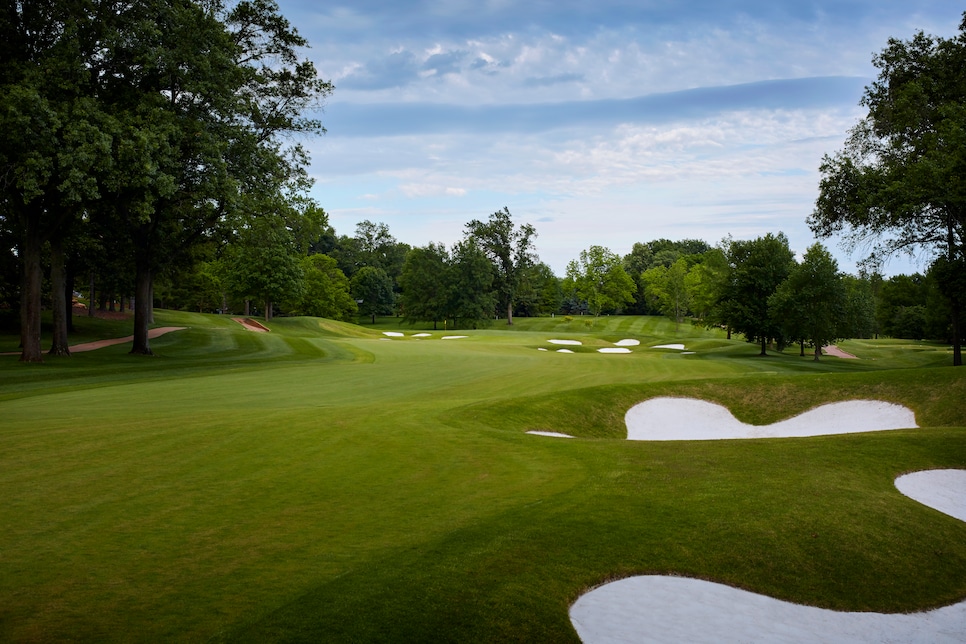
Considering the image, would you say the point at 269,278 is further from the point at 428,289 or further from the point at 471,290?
the point at 471,290

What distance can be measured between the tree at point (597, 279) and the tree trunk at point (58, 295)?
2956 inches

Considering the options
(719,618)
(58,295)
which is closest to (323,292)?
(58,295)

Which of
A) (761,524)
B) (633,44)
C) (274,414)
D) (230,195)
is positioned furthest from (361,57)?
(761,524)

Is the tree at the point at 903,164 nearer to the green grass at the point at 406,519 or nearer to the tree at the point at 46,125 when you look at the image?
the green grass at the point at 406,519

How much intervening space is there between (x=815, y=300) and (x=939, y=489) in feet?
103

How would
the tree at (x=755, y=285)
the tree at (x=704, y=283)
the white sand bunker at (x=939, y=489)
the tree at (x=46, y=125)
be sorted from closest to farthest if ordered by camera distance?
the white sand bunker at (x=939, y=489) < the tree at (x=46, y=125) < the tree at (x=755, y=285) < the tree at (x=704, y=283)

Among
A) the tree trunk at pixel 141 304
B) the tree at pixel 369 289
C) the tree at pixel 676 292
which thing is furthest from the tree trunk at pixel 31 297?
the tree at pixel 369 289

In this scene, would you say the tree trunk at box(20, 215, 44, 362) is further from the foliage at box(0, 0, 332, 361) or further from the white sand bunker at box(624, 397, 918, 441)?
the white sand bunker at box(624, 397, 918, 441)

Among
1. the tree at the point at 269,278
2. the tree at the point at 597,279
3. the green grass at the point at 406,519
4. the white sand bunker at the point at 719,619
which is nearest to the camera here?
the green grass at the point at 406,519

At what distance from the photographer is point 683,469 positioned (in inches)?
422

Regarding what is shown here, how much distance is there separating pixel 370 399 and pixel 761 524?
12.4m

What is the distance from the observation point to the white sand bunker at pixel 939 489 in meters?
10.2

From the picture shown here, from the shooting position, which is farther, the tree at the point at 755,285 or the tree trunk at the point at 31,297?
the tree at the point at 755,285

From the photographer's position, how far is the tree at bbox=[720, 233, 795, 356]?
143 feet
